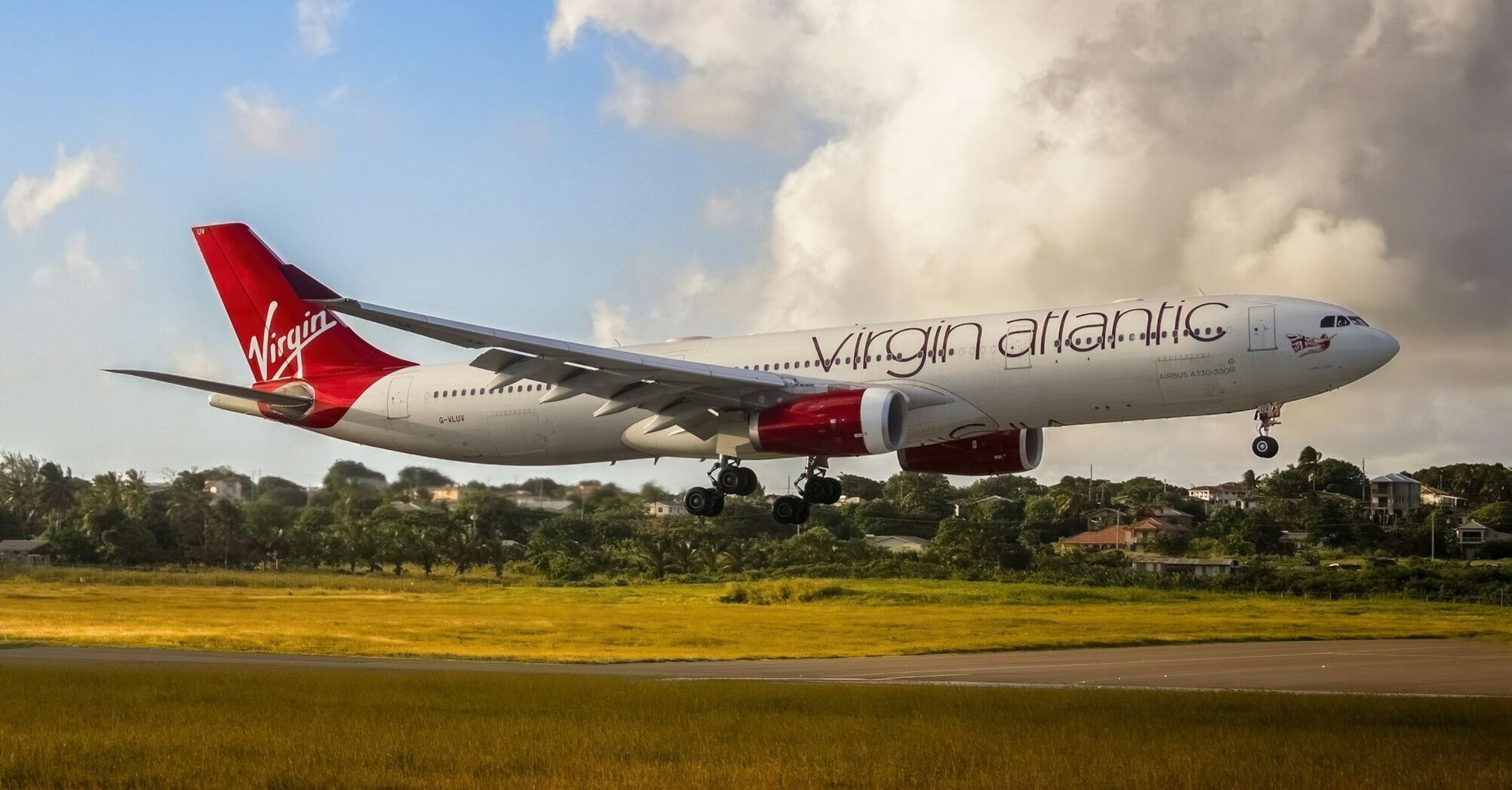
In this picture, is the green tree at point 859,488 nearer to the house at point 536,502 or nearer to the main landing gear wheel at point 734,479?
the house at point 536,502

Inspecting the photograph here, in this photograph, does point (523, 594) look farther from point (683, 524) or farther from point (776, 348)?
point (776, 348)

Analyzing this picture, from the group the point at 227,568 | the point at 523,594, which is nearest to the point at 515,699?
the point at 523,594

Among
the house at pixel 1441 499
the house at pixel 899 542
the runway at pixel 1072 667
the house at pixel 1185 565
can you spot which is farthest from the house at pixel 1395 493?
the runway at pixel 1072 667

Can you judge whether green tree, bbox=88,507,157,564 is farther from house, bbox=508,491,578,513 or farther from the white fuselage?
the white fuselage

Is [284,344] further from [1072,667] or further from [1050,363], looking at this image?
[1072,667]

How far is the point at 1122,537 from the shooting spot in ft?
270

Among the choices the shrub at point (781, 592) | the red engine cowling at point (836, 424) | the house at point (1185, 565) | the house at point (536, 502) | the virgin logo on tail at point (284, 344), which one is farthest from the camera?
the house at point (1185, 565)

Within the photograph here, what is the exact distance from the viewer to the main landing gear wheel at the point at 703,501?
39.3m

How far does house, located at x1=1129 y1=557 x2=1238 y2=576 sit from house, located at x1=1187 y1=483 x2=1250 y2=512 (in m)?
13.9

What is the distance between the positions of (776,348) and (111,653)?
24744mm

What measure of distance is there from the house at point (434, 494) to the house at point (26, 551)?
1395cm

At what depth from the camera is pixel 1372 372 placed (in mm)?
32750

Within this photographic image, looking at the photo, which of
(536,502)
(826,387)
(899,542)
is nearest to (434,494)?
(536,502)

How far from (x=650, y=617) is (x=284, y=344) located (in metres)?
18.3
